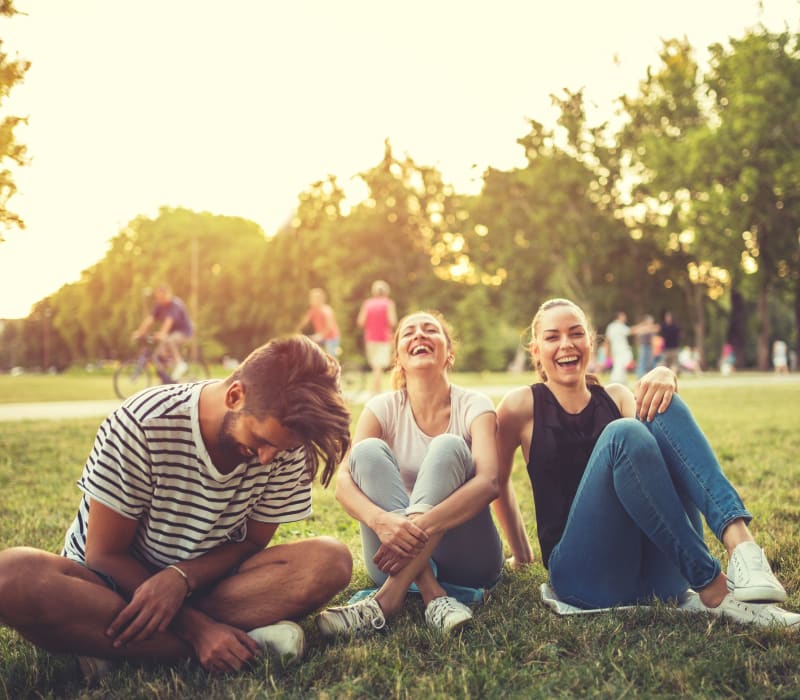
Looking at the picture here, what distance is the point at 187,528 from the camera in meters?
2.64

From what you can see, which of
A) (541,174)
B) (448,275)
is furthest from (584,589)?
(448,275)

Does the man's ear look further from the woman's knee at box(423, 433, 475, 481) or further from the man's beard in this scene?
the woman's knee at box(423, 433, 475, 481)

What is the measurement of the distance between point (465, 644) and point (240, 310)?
172ft

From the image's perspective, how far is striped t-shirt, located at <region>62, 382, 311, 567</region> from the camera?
2.46 meters

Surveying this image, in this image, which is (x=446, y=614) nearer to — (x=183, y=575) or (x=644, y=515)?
(x=644, y=515)

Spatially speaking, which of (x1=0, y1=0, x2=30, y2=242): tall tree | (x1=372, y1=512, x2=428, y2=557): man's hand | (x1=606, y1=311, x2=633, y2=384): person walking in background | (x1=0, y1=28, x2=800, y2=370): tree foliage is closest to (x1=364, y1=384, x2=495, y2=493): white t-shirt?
(x1=372, y1=512, x2=428, y2=557): man's hand

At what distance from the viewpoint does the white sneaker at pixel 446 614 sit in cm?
293

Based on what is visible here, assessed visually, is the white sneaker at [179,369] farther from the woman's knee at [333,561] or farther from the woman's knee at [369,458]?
the woman's knee at [333,561]

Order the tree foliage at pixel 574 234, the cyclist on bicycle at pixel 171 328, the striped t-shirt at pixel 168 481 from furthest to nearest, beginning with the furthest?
the tree foliage at pixel 574 234, the cyclist on bicycle at pixel 171 328, the striped t-shirt at pixel 168 481

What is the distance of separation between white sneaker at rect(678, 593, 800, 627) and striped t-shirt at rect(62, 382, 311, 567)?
1756 mm

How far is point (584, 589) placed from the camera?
10.4ft

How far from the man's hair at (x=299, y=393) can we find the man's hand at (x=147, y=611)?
0.67 m

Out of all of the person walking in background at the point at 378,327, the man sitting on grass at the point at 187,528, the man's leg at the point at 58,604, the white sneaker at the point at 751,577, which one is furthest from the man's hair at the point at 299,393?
the person walking in background at the point at 378,327

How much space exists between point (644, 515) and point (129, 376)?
13.5 meters
